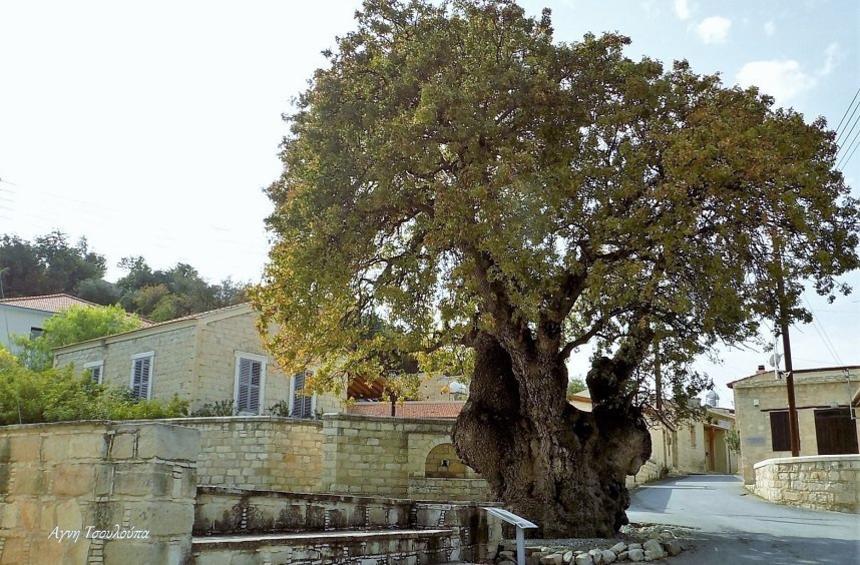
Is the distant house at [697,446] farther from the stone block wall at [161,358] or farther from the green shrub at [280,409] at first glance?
the stone block wall at [161,358]

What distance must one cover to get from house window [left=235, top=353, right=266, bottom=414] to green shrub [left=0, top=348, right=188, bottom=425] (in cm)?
230

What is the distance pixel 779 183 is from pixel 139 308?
151ft

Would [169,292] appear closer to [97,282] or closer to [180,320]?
[97,282]

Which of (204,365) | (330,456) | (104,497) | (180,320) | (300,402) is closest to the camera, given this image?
(104,497)

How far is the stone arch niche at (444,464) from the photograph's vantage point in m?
20.9

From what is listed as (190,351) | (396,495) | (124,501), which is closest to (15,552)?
(124,501)

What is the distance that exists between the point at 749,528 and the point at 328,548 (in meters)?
12.8

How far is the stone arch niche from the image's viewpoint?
20.9m

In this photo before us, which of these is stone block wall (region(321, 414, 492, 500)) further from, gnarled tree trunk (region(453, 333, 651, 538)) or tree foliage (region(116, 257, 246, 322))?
tree foliage (region(116, 257, 246, 322))

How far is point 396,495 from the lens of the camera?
2028 centimetres

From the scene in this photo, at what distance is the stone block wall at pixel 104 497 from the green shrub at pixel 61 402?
16675mm

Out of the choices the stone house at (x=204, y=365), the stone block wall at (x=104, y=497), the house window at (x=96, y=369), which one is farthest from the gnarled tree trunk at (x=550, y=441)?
the house window at (x=96, y=369)

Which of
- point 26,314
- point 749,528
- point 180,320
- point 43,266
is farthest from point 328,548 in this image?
point 43,266

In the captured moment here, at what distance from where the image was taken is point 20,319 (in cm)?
3869
